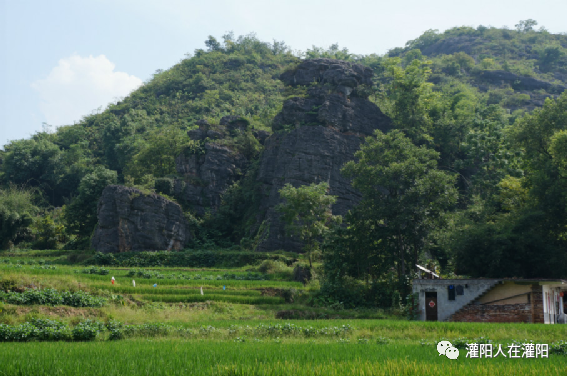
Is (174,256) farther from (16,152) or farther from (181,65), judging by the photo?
(181,65)

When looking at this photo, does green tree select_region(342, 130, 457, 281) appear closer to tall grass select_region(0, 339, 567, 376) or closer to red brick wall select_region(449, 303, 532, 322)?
red brick wall select_region(449, 303, 532, 322)

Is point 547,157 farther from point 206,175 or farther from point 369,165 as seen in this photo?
point 206,175

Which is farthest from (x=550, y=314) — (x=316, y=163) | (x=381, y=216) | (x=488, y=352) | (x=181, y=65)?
(x=181, y=65)

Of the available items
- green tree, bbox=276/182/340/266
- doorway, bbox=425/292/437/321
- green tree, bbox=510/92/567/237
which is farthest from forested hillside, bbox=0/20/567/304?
doorway, bbox=425/292/437/321

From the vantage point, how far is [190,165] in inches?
2169

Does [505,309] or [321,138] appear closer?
[505,309]

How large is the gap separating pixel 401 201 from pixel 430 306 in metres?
7.63

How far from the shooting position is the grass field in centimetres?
839

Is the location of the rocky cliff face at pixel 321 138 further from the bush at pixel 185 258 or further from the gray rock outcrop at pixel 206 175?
the gray rock outcrop at pixel 206 175

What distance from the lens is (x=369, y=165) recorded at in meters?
34.8

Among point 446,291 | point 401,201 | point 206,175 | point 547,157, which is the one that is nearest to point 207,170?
point 206,175

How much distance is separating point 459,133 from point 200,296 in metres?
36.9

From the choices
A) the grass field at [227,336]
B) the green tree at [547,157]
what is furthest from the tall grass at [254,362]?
the green tree at [547,157]

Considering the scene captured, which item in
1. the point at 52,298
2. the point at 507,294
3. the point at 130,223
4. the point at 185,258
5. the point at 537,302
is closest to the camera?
the point at 52,298
